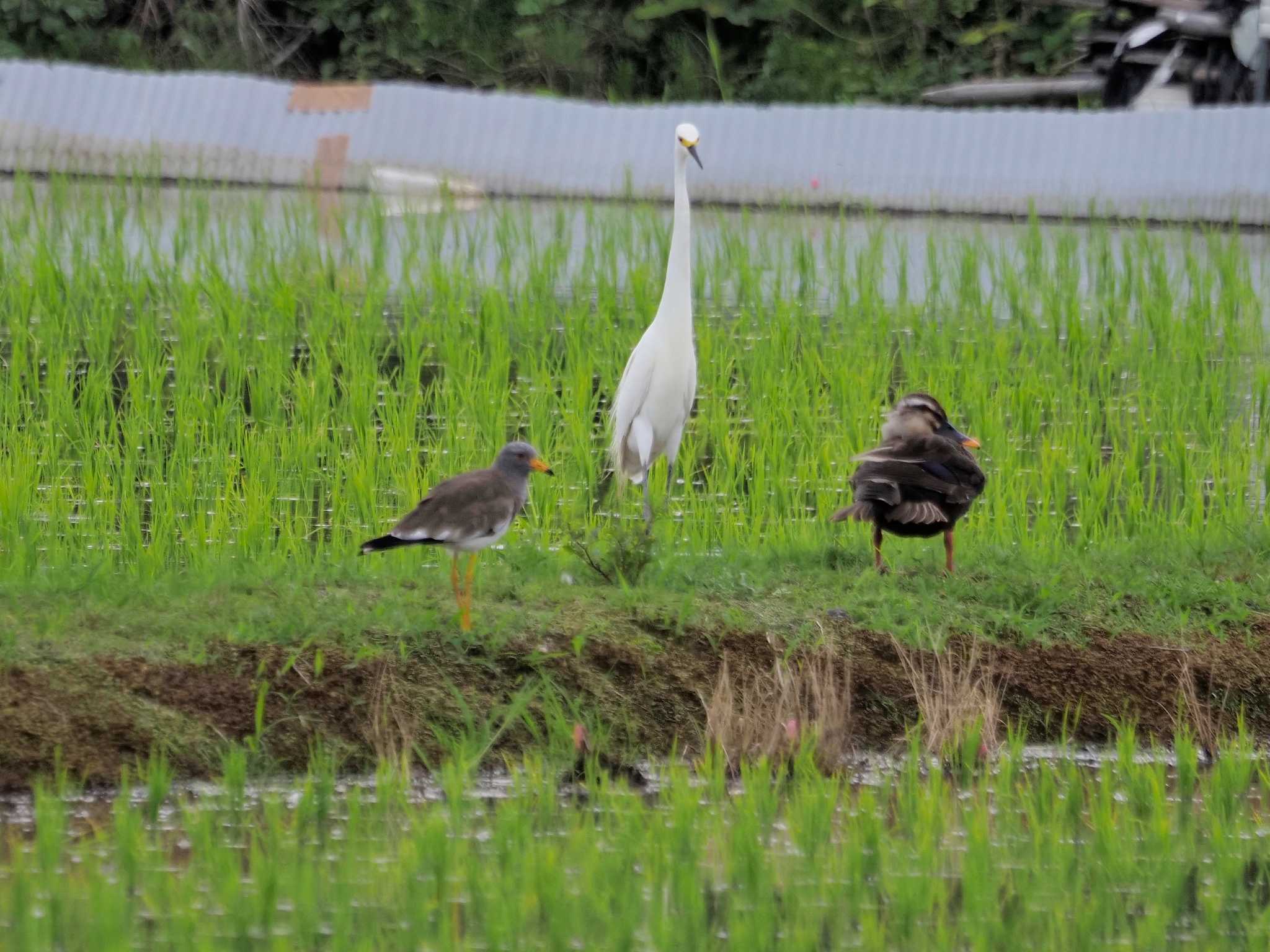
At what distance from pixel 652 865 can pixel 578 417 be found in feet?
10.8

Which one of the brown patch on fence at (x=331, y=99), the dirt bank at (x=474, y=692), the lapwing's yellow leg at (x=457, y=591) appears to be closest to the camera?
the dirt bank at (x=474, y=692)

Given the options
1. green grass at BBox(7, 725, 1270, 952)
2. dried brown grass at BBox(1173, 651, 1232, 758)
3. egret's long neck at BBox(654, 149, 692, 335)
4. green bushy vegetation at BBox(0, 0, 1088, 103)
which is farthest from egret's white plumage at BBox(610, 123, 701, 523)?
green bushy vegetation at BBox(0, 0, 1088, 103)

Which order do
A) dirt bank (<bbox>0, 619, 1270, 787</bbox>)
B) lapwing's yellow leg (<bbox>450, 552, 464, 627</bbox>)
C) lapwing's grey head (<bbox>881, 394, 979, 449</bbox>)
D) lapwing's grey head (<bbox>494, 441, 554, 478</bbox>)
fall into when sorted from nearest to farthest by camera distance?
dirt bank (<bbox>0, 619, 1270, 787</bbox>) → lapwing's yellow leg (<bbox>450, 552, 464, 627</bbox>) → lapwing's grey head (<bbox>494, 441, 554, 478</bbox>) → lapwing's grey head (<bbox>881, 394, 979, 449</bbox>)

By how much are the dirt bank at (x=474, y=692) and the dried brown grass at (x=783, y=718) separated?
18 cm

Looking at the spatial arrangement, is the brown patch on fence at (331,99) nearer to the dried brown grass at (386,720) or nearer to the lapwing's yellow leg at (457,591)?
the lapwing's yellow leg at (457,591)

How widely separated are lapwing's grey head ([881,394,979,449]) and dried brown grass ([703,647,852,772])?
3.67ft

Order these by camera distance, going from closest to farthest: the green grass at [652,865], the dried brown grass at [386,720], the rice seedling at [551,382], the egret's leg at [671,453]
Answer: the green grass at [652,865], the dried brown grass at [386,720], the rice seedling at [551,382], the egret's leg at [671,453]

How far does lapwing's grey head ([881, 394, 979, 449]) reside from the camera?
5.80m

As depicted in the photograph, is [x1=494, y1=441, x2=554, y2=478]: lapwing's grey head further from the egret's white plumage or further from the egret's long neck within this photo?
the egret's long neck

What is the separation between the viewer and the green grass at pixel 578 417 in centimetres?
555

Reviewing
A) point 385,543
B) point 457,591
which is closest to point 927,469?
point 457,591

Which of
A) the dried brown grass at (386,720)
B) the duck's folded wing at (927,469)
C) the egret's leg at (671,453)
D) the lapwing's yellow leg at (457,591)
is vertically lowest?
the dried brown grass at (386,720)

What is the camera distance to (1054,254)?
29.8ft

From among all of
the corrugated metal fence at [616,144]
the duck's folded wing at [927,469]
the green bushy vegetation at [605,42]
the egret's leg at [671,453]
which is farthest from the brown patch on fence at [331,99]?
the duck's folded wing at [927,469]
